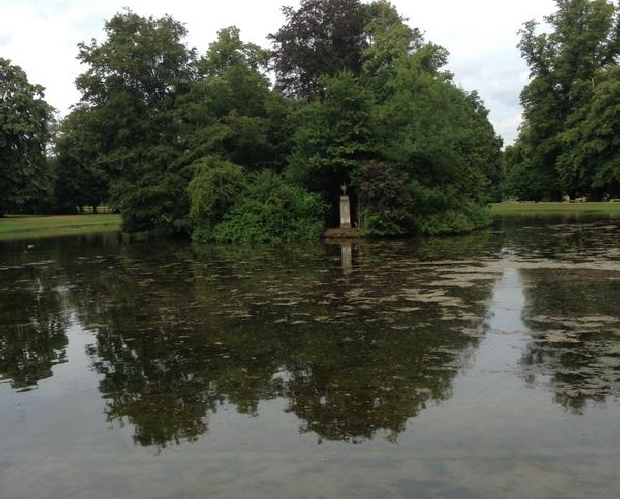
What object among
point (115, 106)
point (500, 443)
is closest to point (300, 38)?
point (115, 106)

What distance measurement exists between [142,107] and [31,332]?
2587 centimetres

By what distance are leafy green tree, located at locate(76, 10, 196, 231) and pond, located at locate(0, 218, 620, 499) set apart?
19688 millimetres

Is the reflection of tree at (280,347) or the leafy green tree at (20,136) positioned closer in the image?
the reflection of tree at (280,347)

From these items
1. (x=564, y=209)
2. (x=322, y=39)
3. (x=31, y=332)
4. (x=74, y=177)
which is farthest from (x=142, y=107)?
(x=74, y=177)

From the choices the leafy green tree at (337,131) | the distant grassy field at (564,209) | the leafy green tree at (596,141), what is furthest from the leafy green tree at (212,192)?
the leafy green tree at (596,141)

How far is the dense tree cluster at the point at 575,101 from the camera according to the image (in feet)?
148

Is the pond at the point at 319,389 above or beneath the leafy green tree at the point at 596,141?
beneath

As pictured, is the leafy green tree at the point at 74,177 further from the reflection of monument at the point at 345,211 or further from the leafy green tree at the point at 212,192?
the reflection of monument at the point at 345,211

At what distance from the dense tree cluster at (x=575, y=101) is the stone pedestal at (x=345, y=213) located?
27.2m

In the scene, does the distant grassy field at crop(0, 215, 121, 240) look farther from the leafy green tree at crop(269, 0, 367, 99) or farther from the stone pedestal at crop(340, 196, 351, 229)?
the stone pedestal at crop(340, 196, 351, 229)

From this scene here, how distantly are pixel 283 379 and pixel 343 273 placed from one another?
815 cm

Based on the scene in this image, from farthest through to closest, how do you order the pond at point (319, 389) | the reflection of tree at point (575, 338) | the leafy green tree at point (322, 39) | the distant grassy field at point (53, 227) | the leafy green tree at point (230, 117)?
1. the distant grassy field at point (53, 227)
2. the leafy green tree at point (322, 39)
3. the leafy green tree at point (230, 117)
4. the reflection of tree at point (575, 338)
5. the pond at point (319, 389)

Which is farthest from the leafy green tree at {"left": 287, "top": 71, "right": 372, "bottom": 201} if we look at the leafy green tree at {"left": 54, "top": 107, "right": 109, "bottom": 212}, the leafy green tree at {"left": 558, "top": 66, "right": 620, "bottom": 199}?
the leafy green tree at {"left": 54, "top": 107, "right": 109, "bottom": 212}

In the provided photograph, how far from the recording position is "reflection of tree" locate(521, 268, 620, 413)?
19.1 ft
